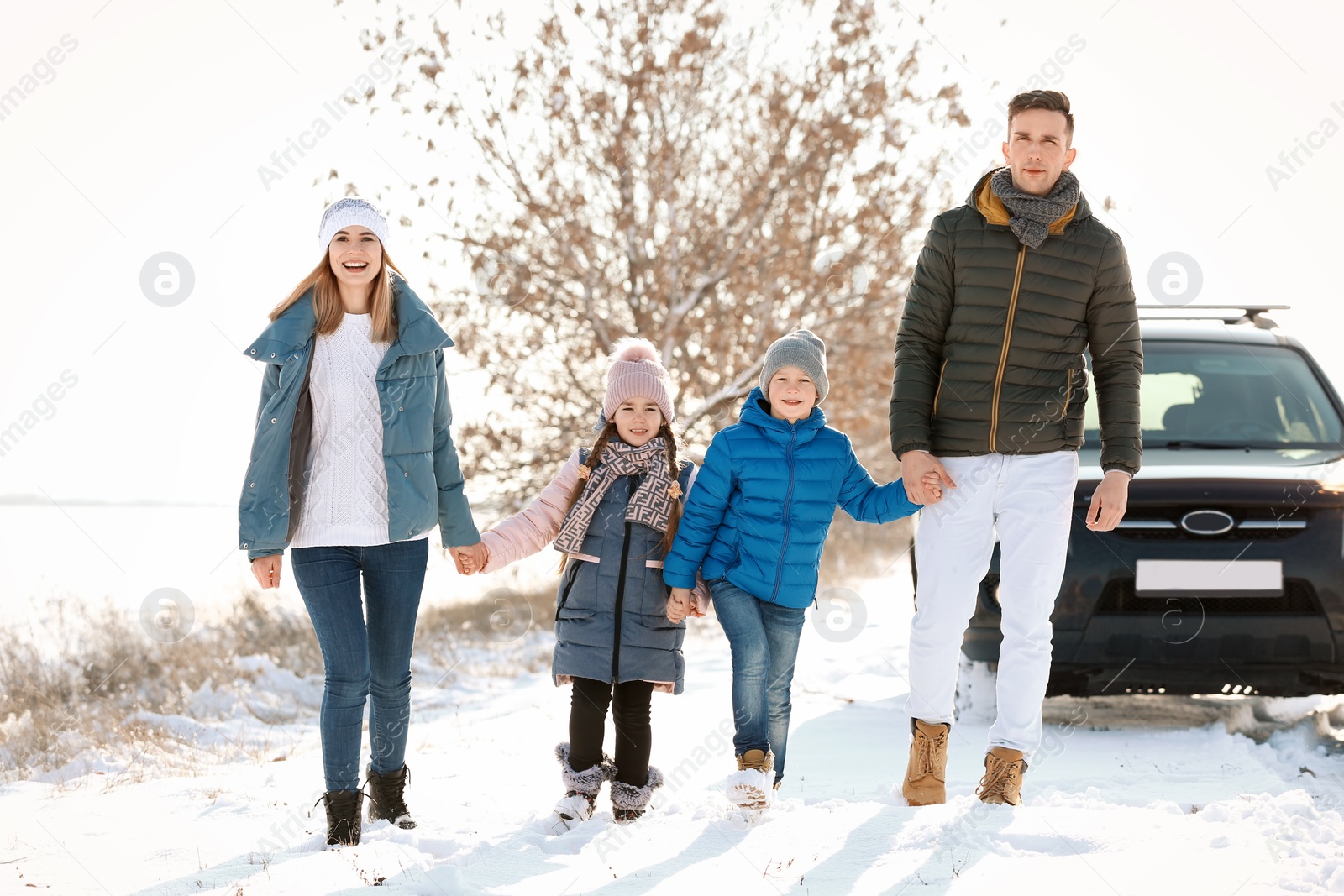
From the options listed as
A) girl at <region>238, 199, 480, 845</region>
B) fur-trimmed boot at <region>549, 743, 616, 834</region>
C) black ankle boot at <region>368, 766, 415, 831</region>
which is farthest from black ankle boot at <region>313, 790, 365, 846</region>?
fur-trimmed boot at <region>549, 743, 616, 834</region>

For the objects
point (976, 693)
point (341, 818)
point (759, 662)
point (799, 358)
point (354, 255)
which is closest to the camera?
point (341, 818)

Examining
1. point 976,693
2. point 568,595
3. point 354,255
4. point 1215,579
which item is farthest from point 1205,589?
point 354,255

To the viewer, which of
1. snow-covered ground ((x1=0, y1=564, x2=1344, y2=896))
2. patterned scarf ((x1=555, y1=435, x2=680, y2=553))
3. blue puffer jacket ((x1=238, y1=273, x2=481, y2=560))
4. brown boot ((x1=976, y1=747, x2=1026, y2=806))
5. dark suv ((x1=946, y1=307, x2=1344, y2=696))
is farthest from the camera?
dark suv ((x1=946, y1=307, x2=1344, y2=696))

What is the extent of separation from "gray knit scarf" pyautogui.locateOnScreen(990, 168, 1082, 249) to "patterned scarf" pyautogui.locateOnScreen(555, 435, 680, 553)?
53.1 inches

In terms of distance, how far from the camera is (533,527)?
3824 mm

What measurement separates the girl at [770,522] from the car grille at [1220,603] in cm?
123

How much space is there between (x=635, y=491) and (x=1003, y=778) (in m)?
1.47

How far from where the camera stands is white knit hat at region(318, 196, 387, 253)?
11.3ft

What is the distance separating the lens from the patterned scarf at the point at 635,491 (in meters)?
3.69

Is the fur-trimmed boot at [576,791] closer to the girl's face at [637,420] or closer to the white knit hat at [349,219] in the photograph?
the girl's face at [637,420]

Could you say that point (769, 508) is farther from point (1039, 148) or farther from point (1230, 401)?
point (1230, 401)

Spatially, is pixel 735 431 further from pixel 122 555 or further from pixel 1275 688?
pixel 122 555

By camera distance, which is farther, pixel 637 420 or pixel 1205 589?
pixel 1205 589

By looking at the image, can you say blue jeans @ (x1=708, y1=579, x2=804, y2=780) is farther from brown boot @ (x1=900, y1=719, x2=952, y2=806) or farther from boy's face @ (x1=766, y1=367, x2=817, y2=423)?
boy's face @ (x1=766, y1=367, x2=817, y2=423)
